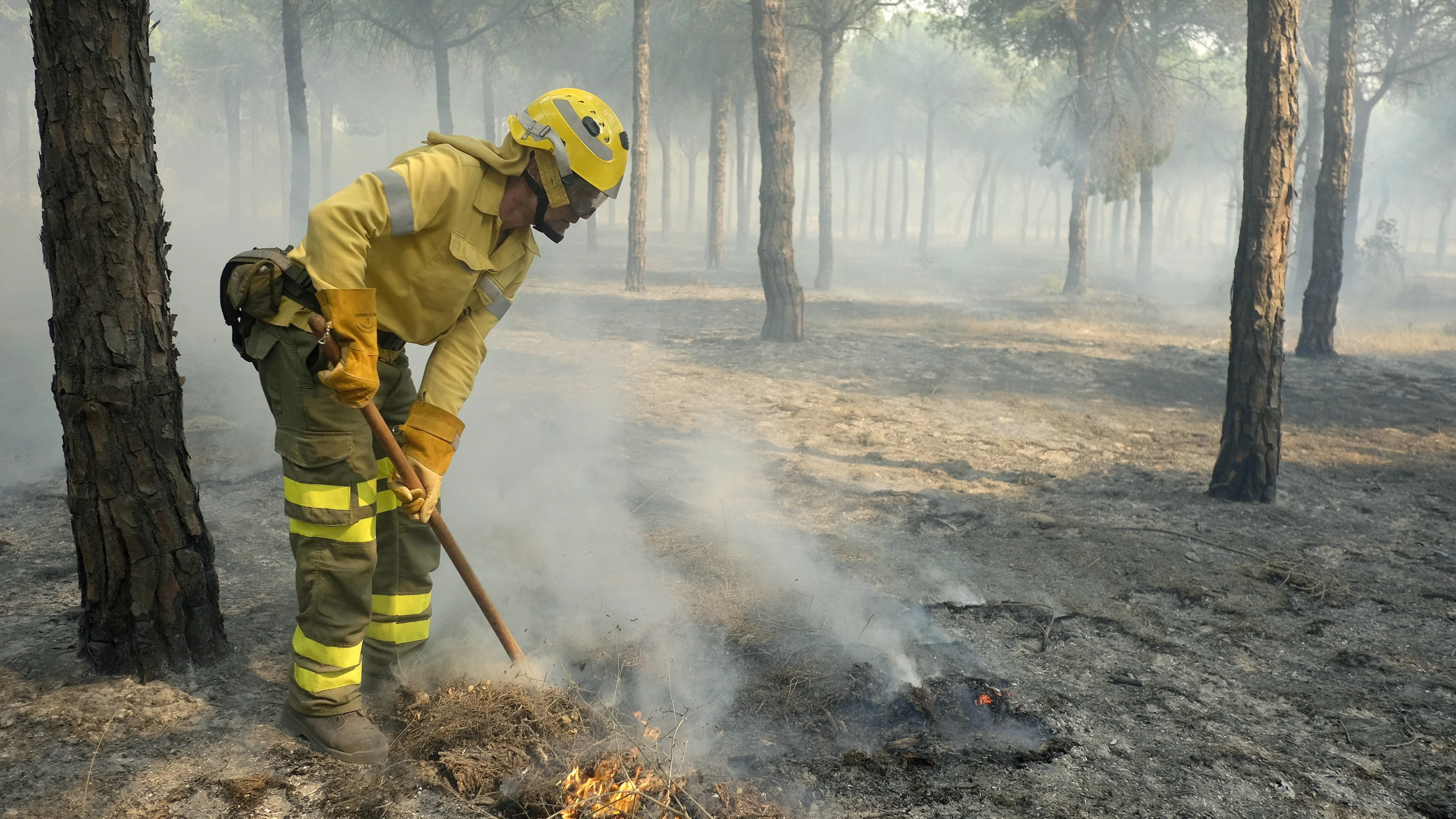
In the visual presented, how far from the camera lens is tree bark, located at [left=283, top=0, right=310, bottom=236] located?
1298cm

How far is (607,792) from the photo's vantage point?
7.70 ft

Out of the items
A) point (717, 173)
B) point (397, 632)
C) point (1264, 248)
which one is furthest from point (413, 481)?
point (717, 173)

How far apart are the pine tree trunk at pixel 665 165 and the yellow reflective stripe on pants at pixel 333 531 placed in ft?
87.5

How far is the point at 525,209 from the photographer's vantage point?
2.83m

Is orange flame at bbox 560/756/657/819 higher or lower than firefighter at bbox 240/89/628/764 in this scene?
lower

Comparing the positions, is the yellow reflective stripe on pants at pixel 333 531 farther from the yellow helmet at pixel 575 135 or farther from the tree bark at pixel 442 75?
the tree bark at pixel 442 75

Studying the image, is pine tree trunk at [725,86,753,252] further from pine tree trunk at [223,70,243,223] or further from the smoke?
the smoke

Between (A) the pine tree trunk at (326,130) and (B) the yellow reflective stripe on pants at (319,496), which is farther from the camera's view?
(A) the pine tree trunk at (326,130)

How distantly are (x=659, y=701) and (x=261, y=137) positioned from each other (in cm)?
4751

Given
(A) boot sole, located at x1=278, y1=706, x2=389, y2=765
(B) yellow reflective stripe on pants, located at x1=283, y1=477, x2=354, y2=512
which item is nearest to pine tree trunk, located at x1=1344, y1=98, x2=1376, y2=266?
(B) yellow reflective stripe on pants, located at x1=283, y1=477, x2=354, y2=512

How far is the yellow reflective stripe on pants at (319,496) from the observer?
251 cm

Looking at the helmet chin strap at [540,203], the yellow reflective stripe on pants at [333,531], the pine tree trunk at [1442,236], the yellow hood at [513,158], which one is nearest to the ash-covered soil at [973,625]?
the yellow reflective stripe on pants at [333,531]

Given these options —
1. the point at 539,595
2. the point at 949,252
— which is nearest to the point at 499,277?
the point at 539,595

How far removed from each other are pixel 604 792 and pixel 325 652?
945mm
